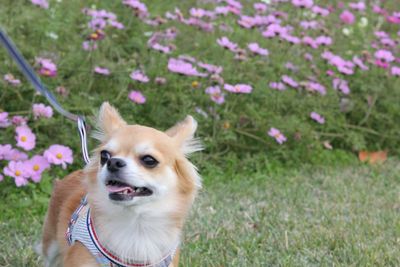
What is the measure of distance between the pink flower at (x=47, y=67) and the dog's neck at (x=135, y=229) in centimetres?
200

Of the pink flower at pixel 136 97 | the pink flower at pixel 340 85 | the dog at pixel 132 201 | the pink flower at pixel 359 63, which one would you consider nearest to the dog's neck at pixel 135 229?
the dog at pixel 132 201

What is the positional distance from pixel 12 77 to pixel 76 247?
2.01 meters

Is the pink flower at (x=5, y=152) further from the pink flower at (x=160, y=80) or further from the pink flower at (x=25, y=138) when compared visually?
the pink flower at (x=160, y=80)

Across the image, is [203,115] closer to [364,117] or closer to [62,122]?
[62,122]

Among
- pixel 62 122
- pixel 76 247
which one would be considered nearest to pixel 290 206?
pixel 62 122

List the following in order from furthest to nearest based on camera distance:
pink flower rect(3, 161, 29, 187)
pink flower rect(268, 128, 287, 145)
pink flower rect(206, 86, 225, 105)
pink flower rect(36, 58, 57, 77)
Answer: pink flower rect(268, 128, 287, 145)
pink flower rect(206, 86, 225, 105)
pink flower rect(36, 58, 57, 77)
pink flower rect(3, 161, 29, 187)

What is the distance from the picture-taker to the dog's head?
2.53m

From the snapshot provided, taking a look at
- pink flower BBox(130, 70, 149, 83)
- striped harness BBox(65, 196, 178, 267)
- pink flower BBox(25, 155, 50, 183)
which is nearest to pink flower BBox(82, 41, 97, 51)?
pink flower BBox(130, 70, 149, 83)

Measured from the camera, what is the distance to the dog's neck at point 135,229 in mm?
2709

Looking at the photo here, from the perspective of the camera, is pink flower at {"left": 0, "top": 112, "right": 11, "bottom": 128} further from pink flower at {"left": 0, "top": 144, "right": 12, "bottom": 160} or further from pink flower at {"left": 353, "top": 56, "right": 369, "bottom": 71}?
pink flower at {"left": 353, "top": 56, "right": 369, "bottom": 71}

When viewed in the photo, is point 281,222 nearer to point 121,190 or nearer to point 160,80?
point 160,80

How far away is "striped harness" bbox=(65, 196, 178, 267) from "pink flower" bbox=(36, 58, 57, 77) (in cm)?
A: 194

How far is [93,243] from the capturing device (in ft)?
8.82

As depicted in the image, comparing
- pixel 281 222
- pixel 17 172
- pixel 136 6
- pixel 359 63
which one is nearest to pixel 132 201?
pixel 17 172
